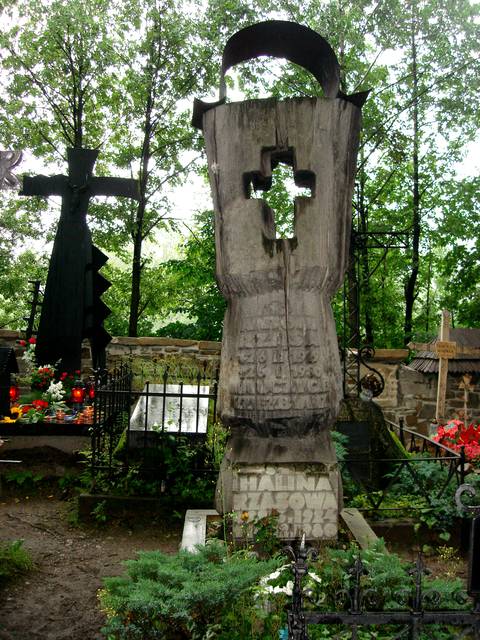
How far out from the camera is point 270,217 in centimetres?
380

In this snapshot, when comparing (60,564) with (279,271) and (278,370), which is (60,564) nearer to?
(278,370)

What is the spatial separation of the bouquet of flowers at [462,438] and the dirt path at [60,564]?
3170mm

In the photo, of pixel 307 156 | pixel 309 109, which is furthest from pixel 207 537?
pixel 309 109

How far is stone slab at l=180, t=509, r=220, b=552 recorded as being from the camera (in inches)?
159

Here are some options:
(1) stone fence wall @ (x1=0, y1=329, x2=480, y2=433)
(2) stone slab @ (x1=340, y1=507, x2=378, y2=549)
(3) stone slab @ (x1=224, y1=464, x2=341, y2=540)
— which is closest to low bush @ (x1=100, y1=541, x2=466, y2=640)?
(3) stone slab @ (x1=224, y1=464, x2=341, y2=540)

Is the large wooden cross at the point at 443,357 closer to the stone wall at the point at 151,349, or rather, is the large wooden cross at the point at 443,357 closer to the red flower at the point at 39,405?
the stone wall at the point at 151,349

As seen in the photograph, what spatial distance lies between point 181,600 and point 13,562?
2429 millimetres

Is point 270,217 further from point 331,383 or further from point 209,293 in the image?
point 209,293

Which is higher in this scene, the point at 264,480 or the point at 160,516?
the point at 264,480

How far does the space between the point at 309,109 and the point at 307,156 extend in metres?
0.31

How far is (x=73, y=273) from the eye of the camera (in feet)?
31.2

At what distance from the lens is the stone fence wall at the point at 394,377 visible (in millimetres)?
10375

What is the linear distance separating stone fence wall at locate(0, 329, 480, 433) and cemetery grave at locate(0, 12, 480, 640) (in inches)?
152

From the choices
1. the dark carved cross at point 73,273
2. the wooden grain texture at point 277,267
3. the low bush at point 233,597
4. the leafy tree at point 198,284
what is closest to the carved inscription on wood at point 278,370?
the wooden grain texture at point 277,267
